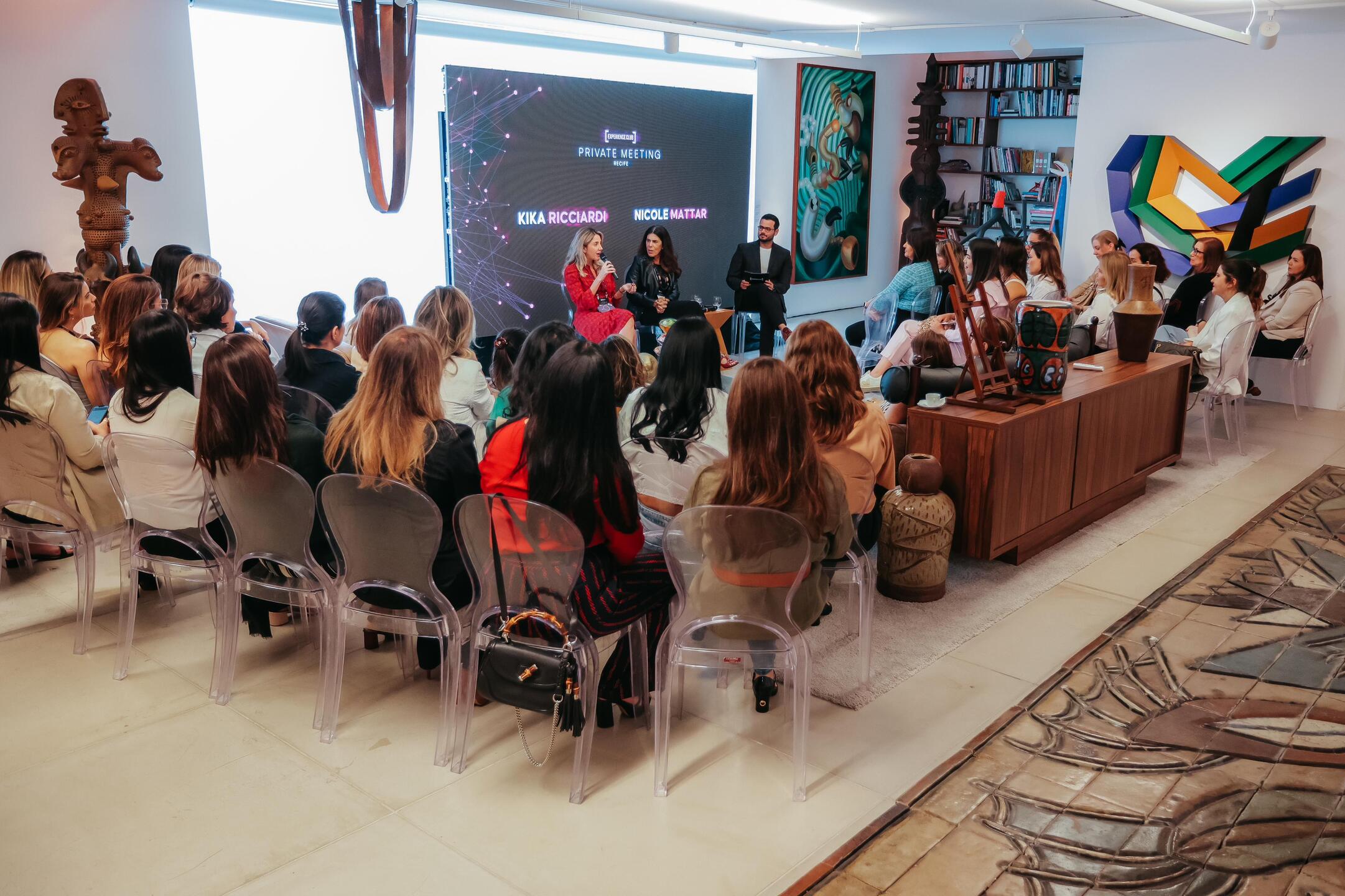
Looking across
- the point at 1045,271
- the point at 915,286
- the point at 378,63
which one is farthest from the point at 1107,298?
the point at 378,63

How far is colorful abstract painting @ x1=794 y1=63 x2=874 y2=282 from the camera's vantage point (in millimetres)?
10891

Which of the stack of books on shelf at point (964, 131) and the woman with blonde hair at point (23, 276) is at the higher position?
the stack of books on shelf at point (964, 131)

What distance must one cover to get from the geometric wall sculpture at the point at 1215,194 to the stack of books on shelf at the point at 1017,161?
226 cm

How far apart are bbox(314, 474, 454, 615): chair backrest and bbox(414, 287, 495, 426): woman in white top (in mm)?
1516

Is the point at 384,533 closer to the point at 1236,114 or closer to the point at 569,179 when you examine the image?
the point at 569,179

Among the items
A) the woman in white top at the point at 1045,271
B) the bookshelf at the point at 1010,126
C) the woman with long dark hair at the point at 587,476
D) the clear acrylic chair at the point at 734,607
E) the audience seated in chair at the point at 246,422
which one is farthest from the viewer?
the bookshelf at the point at 1010,126

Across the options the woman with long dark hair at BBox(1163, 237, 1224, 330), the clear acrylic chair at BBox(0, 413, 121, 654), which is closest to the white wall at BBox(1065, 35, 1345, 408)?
the woman with long dark hair at BBox(1163, 237, 1224, 330)

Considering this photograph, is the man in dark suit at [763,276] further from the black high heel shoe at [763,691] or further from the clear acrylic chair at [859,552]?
the black high heel shoe at [763,691]

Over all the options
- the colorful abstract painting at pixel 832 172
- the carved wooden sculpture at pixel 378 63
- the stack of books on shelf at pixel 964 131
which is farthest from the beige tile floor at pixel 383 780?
the stack of books on shelf at pixel 964 131

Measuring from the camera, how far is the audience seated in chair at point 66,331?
4.68m

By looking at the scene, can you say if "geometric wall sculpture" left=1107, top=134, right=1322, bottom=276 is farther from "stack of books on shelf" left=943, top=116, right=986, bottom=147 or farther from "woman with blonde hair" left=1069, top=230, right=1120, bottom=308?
"stack of books on shelf" left=943, top=116, right=986, bottom=147

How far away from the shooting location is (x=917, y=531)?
4273mm

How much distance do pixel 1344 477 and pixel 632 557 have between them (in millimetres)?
5126

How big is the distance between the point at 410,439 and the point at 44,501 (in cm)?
161
